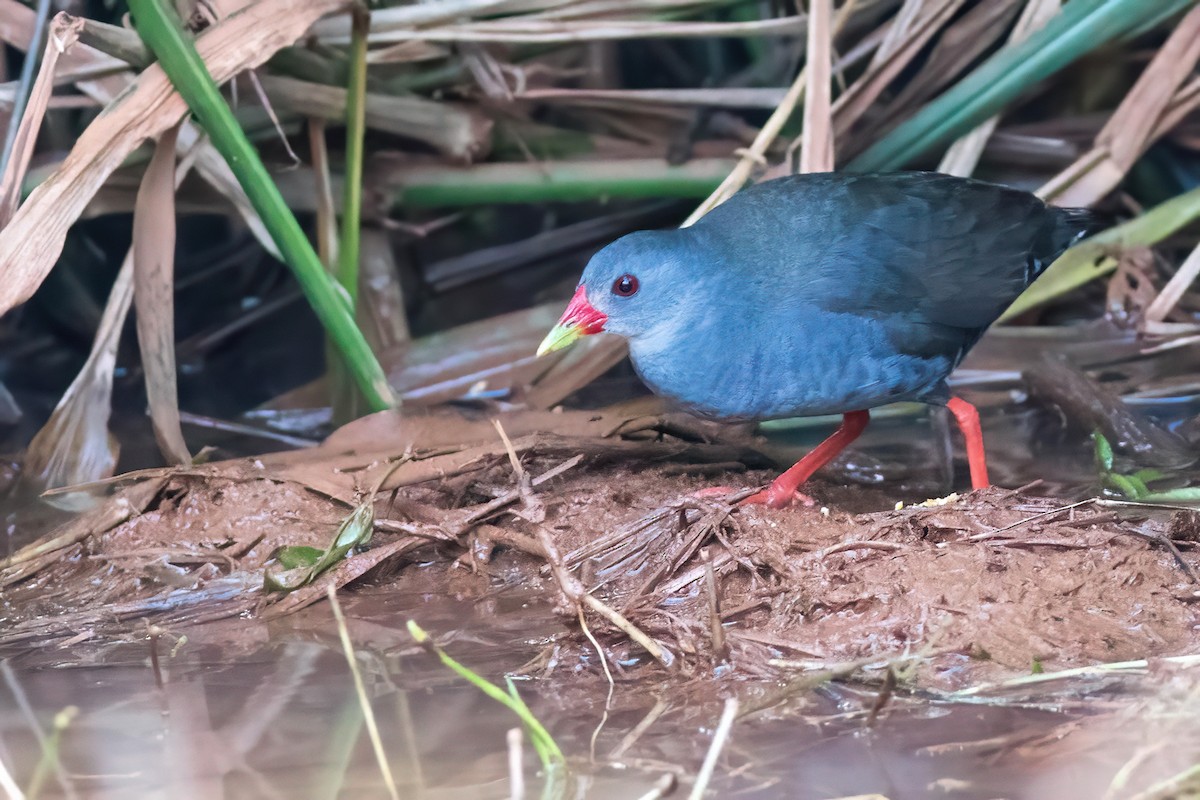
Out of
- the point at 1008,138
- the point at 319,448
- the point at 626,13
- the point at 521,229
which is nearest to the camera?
the point at 319,448

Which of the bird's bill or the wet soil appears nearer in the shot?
the wet soil

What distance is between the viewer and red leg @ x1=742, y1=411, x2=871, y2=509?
2812mm

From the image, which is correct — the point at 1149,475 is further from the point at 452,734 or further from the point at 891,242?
the point at 452,734

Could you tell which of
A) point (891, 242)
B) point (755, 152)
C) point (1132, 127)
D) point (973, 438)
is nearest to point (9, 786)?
point (891, 242)

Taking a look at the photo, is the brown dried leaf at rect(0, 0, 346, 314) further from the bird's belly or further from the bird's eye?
the bird's belly

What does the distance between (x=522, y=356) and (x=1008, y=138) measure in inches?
76.9

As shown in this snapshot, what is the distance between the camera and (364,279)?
12.9 feet

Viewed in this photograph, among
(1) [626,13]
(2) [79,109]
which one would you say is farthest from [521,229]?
(2) [79,109]

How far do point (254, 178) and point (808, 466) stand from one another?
160cm

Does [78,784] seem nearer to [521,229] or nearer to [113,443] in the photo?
[113,443]

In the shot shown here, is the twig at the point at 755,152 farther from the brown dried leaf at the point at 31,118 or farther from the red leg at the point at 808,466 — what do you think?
the brown dried leaf at the point at 31,118

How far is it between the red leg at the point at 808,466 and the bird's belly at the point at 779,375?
0.22m

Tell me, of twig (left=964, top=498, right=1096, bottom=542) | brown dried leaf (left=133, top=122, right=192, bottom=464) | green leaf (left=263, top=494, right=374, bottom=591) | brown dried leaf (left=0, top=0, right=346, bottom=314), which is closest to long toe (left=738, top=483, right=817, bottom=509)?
twig (left=964, top=498, right=1096, bottom=542)

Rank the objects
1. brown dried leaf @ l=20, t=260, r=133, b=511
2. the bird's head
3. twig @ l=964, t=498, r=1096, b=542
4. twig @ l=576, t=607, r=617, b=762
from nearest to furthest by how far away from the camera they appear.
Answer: twig @ l=576, t=607, r=617, b=762 → twig @ l=964, t=498, r=1096, b=542 → the bird's head → brown dried leaf @ l=20, t=260, r=133, b=511
